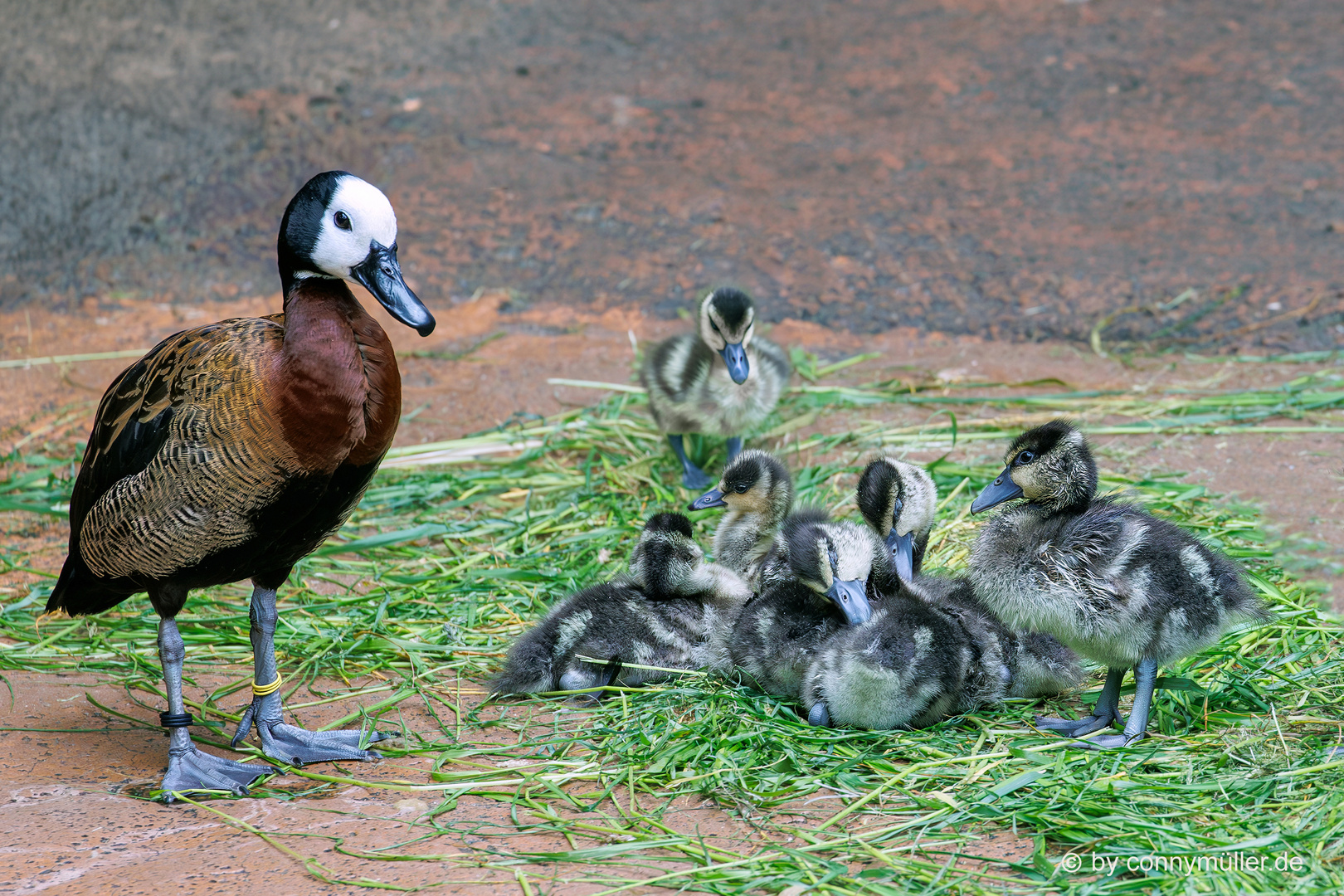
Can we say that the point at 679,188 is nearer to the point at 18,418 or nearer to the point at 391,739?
the point at 18,418

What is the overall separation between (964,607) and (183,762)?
8.66 ft

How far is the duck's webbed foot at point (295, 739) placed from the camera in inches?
150

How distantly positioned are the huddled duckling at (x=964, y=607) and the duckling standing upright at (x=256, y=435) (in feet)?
5.87

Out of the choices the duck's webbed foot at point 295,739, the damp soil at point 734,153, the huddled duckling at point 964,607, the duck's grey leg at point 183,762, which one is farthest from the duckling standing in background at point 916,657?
the damp soil at point 734,153

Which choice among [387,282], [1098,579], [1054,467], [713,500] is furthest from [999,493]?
[387,282]

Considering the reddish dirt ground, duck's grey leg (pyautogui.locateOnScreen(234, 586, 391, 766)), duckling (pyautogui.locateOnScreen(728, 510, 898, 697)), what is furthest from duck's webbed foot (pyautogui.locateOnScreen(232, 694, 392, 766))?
the reddish dirt ground

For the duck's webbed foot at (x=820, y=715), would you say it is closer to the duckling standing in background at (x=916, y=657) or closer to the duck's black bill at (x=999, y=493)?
the duckling standing in background at (x=916, y=657)

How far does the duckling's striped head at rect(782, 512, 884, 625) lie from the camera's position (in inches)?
153

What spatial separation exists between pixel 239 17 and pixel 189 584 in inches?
375

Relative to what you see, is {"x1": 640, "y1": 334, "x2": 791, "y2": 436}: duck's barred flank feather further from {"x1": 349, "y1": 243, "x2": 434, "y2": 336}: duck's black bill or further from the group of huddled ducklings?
{"x1": 349, "y1": 243, "x2": 434, "y2": 336}: duck's black bill

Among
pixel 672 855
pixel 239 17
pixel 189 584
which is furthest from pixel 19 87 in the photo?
pixel 672 855

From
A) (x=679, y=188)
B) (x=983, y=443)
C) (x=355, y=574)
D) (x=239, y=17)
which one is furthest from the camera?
(x=239, y=17)

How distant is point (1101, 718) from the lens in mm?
3795

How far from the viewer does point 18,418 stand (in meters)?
7.04
